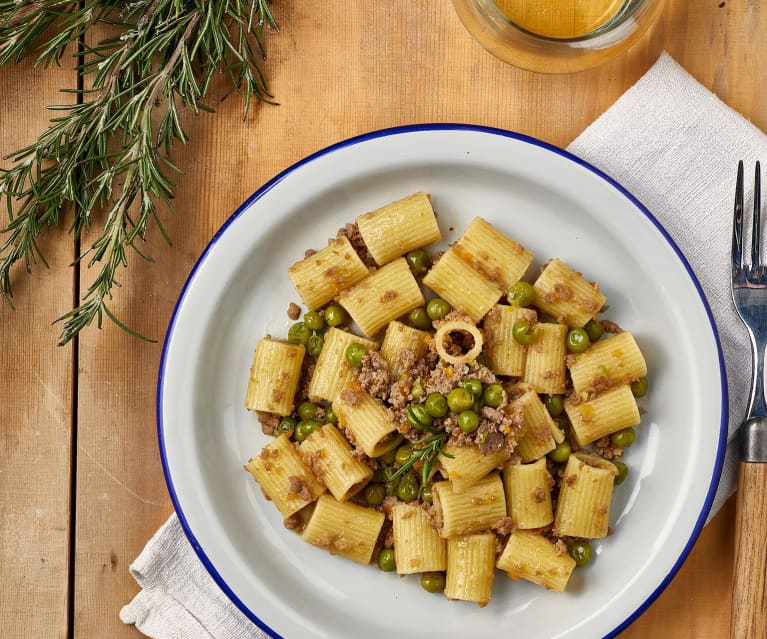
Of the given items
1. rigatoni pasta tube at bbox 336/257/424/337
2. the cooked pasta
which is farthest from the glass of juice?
rigatoni pasta tube at bbox 336/257/424/337

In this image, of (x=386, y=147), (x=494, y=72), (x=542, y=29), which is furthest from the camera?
(x=494, y=72)

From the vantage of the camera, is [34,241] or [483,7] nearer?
[483,7]

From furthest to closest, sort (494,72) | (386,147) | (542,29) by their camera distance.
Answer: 1. (494,72)
2. (386,147)
3. (542,29)

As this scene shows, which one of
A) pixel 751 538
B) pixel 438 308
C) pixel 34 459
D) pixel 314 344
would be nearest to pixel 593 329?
pixel 438 308

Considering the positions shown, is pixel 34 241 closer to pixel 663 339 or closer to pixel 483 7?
pixel 483 7

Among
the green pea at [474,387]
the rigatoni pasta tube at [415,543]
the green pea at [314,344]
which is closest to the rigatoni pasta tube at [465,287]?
the green pea at [474,387]

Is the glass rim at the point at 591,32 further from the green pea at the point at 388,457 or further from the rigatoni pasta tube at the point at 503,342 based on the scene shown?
the green pea at the point at 388,457

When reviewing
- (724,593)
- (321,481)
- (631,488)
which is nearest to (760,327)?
(631,488)
